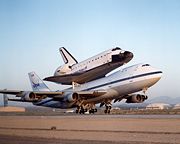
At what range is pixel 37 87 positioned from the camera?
7744cm

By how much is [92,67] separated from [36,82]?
1191cm

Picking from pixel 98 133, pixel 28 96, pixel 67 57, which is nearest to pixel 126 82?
pixel 28 96

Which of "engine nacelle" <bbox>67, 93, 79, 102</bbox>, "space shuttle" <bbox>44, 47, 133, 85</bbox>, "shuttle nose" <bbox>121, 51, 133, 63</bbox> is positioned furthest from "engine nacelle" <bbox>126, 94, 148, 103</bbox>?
"space shuttle" <bbox>44, 47, 133, 85</bbox>

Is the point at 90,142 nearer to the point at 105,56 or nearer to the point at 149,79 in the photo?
the point at 149,79

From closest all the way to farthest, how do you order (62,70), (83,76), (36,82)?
(36,82) → (83,76) → (62,70)

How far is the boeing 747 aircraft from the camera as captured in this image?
5769cm

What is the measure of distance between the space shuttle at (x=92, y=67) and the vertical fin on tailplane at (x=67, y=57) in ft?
21.5

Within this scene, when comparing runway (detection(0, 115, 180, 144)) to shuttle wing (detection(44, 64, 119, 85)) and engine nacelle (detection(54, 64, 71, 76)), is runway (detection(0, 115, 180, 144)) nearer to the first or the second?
shuttle wing (detection(44, 64, 119, 85))

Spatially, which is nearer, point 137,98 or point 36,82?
point 137,98

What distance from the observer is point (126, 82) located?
58.3m

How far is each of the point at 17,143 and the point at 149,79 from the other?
41.3 m

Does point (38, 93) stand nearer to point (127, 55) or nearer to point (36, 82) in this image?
point (36, 82)

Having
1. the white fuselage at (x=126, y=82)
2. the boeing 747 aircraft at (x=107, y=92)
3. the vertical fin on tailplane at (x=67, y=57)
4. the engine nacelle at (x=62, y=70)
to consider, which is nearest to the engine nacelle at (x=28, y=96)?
the boeing 747 aircraft at (x=107, y=92)

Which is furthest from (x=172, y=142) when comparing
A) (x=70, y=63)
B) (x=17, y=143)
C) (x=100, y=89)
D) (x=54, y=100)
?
(x=70, y=63)
